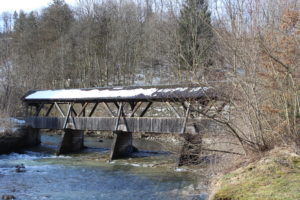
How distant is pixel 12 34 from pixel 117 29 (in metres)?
19.5

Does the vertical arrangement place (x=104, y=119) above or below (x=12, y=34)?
below

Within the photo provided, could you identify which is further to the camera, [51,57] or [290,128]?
[51,57]

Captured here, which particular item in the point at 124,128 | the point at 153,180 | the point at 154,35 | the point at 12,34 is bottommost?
the point at 153,180

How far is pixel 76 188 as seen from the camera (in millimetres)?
10477

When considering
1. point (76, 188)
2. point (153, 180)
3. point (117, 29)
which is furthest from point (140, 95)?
point (117, 29)

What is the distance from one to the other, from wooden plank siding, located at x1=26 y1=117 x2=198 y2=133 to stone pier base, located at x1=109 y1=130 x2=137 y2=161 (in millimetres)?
575

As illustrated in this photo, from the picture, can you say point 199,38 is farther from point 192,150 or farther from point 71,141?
point 71,141

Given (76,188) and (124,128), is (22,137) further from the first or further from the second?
(76,188)

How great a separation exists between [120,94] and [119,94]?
7cm

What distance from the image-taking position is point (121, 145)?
16766 mm

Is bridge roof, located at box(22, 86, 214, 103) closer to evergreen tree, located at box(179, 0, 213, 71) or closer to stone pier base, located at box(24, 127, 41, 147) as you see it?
evergreen tree, located at box(179, 0, 213, 71)

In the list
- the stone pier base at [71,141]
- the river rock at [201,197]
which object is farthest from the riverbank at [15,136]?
the river rock at [201,197]

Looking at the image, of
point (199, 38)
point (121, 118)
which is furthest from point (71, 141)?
point (199, 38)

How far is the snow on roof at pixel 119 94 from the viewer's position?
45.7 ft
